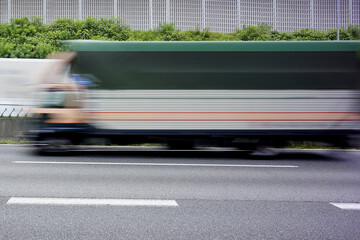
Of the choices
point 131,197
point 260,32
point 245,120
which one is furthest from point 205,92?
point 260,32

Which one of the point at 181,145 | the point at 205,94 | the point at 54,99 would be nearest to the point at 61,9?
the point at 181,145

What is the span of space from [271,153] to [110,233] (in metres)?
7.96

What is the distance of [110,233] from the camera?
4625 mm

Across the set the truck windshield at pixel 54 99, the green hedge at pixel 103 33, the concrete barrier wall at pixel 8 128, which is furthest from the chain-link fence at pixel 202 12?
the truck windshield at pixel 54 99

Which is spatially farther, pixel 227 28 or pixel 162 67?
pixel 227 28

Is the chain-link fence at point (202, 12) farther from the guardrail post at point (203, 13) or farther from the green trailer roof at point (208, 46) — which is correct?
the green trailer roof at point (208, 46)

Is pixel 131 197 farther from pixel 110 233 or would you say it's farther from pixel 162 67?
pixel 162 67

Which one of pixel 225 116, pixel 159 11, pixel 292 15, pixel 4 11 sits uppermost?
pixel 4 11

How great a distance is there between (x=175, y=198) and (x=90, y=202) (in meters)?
1.17

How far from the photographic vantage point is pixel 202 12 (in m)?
63.3

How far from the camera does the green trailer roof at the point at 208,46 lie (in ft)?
36.5

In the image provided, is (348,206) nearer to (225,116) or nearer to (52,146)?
(225,116)

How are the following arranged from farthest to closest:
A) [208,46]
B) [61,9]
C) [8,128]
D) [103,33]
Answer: [61,9]
[103,33]
[8,128]
[208,46]

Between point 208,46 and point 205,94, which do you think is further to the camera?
point 208,46
